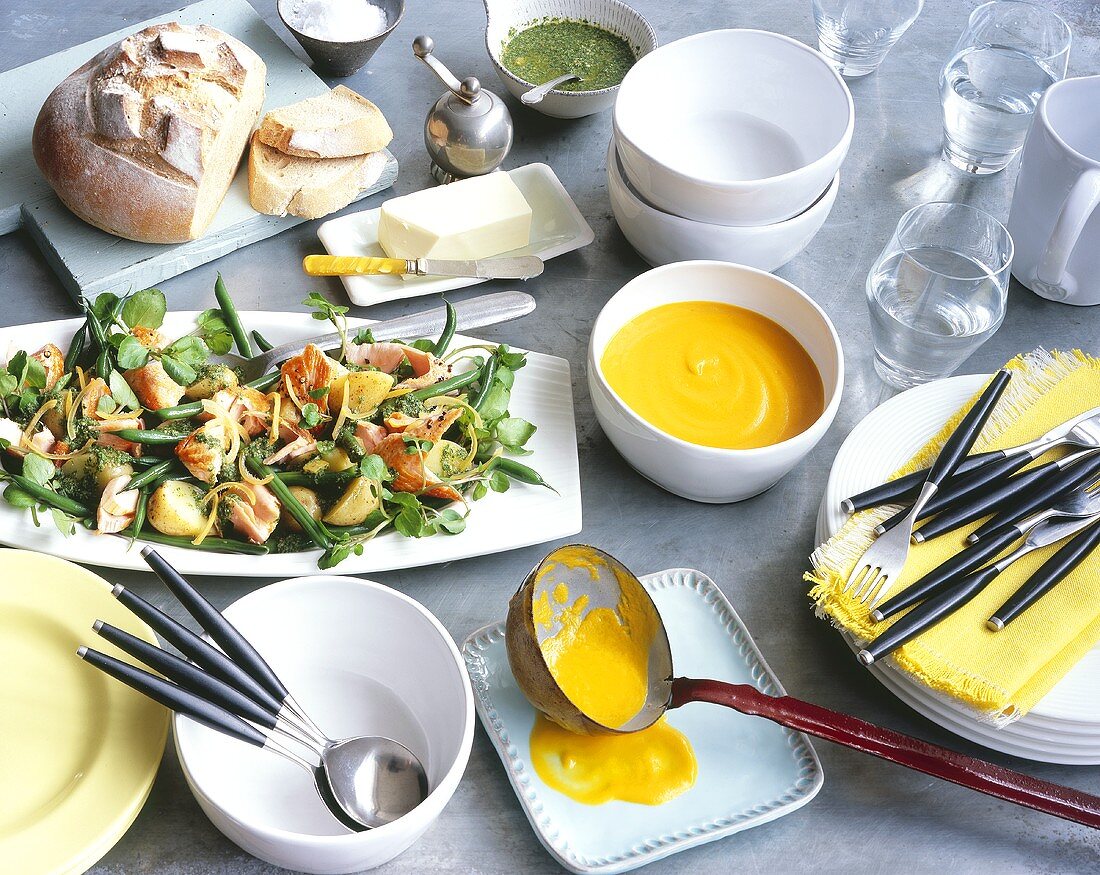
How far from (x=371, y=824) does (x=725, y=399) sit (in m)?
0.65

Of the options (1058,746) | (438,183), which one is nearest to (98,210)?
(438,183)

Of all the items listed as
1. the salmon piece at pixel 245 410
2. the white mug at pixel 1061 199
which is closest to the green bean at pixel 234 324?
the salmon piece at pixel 245 410

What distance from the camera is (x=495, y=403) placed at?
1.28 meters

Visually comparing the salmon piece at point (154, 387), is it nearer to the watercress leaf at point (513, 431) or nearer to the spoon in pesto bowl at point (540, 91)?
the watercress leaf at point (513, 431)

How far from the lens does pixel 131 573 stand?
1.17 m

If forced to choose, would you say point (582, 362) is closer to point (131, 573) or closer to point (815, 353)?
point (815, 353)

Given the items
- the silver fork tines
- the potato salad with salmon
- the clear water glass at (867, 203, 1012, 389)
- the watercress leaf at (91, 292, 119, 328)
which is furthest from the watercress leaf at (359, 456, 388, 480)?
the clear water glass at (867, 203, 1012, 389)

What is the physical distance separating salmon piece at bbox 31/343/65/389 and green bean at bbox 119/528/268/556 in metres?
0.22

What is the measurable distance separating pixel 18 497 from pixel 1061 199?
137 cm

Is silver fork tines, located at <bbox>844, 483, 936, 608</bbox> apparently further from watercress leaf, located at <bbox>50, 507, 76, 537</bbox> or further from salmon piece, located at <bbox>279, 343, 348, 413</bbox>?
watercress leaf, located at <bbox>50, 507, 76, 537</bbox>

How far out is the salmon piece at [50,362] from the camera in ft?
3.98

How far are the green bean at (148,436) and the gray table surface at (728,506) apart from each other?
0.51ft

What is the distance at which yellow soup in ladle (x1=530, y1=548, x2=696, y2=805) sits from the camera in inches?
39.3

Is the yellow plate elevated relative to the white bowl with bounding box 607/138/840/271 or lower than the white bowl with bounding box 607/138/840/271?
lower
